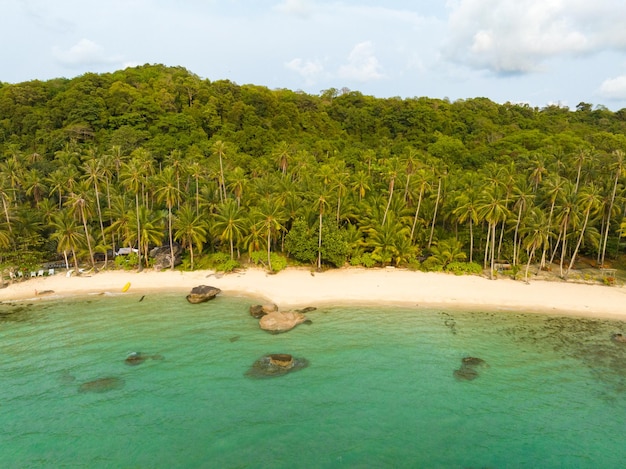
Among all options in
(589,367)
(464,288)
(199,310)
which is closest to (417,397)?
(589,367)

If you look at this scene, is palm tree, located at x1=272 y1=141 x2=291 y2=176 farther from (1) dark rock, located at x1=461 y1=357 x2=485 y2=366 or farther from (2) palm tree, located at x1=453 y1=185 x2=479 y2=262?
(1) dark rock, located at x1=461 y1=357 x2=485 y2=366

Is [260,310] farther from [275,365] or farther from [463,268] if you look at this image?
[463,268]

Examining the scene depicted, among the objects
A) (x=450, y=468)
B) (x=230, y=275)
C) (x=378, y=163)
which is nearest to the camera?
(x=450, y=468)

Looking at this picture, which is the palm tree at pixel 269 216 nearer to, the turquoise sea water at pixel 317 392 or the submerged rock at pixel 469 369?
the turquoise sea water at pixel 317 392

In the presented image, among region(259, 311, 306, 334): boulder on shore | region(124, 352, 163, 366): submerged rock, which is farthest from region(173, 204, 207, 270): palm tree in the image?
region(124, 352, 163, 366): submerged rock

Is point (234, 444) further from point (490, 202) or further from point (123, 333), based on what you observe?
point (490, 202)
